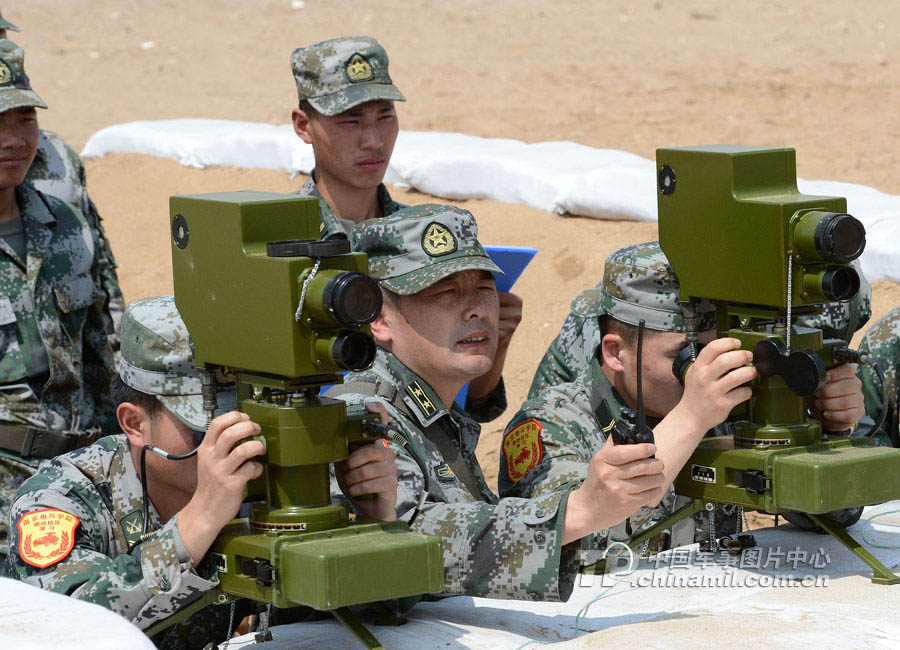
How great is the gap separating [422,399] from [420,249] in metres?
0.31

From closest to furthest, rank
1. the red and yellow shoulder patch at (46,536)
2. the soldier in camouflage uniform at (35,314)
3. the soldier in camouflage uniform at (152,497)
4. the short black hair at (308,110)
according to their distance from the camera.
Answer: the soldier in camouflage uniform at (152,497) → the red and yellow shoulder patch at (46,536) → the soldier in camouflage uniform at (35,314) → the short black hair at (308,110)

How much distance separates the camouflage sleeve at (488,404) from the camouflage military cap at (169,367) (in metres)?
1.36

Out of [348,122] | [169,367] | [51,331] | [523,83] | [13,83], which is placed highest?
[523,83]

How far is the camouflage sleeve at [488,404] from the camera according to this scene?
12.6ft

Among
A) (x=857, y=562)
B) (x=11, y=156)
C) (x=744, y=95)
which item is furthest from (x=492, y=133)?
(x=857, y=562)

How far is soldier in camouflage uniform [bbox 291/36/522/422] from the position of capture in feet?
15.5

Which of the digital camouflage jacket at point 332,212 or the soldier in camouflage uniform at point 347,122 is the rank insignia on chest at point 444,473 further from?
the soldier in camouflage uniform at point 347,122

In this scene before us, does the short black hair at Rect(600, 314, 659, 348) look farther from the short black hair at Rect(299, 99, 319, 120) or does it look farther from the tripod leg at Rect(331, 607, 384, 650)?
the short black hair at Rect(299, 99, 319, 120)

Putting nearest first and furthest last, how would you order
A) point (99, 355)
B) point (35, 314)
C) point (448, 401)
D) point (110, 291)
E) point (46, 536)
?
point (46, 536)
point (448, 401)
point (35, 314)
point (99, 355)
point (110, 291)

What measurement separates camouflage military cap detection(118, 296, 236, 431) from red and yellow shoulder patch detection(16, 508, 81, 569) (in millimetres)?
268

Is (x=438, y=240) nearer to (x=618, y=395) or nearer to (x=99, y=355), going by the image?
(x=618, y=395)

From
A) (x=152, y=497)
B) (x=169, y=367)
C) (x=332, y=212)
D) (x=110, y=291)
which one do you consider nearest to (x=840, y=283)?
(x=169, y=367)

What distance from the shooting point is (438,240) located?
2.95 metres

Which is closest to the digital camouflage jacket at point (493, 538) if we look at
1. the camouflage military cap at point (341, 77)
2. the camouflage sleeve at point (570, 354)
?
the camouflage sleeve at point (570, 354)
